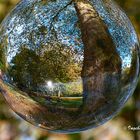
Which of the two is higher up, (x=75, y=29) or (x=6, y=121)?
(x=75, y=29)

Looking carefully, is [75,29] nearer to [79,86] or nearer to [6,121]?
[79,86]

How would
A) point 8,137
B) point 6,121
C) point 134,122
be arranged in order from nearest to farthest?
point 134,122
point 6,121
point 8,137

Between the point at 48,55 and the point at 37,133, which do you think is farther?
the point at 37,133

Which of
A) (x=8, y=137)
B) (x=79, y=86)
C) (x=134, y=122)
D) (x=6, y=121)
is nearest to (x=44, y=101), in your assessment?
(x=79, y=86)

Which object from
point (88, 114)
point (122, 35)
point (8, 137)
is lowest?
point (8, 137)

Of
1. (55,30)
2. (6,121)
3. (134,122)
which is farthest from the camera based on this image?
(6,121)

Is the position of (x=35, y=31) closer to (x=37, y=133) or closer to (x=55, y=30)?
(x=55, y=30)

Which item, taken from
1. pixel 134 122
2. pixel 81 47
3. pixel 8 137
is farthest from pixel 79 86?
pixel 8 137
